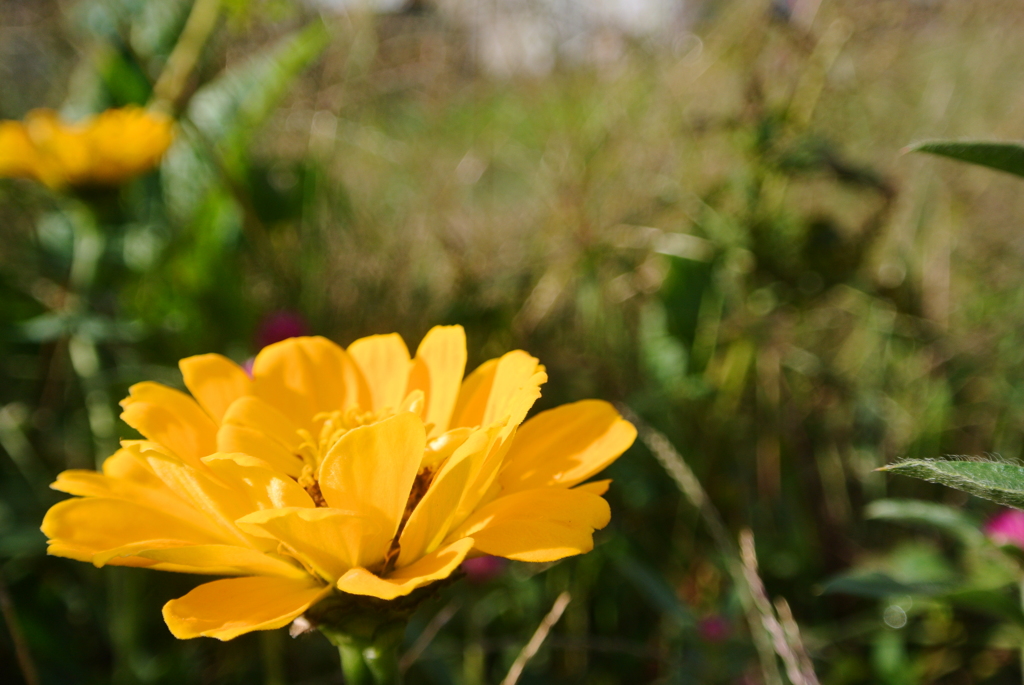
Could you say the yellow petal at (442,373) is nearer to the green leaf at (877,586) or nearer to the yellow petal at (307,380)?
the yellow petal at (307,380)

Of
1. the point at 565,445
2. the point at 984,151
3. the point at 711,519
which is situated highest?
the point at 984,151

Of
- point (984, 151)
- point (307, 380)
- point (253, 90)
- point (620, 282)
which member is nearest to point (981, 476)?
point (984, 151)

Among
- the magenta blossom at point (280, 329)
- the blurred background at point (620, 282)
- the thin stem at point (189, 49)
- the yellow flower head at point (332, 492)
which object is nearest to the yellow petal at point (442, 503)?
the yellow flower head at point (332, 492)

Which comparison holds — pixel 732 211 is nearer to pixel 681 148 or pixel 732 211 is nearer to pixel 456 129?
pixel 681 148

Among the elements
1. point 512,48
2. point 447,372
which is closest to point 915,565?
point 447,372

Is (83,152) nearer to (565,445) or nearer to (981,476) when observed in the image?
(565,445)

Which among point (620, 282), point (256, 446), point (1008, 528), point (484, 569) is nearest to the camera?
point (256, 446)
